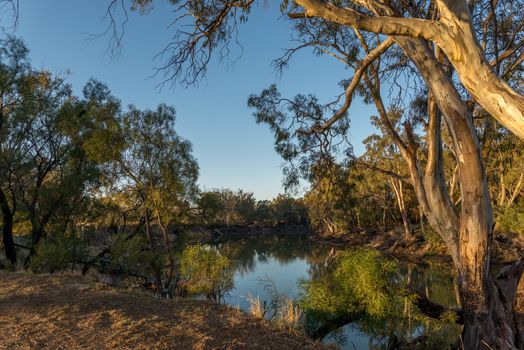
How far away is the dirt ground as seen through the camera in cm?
329

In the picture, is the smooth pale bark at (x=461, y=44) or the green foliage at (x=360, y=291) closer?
the smooth pale bark at (x=461, y=44)

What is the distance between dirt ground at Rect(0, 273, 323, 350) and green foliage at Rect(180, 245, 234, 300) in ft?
6.71

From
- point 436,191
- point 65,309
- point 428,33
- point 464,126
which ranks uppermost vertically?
point 428,33

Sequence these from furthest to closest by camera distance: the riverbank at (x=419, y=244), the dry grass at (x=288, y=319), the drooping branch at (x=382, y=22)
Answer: the riverbank at (x=419, y=244) → the dry grass at (x=288, y=319) → the drooping branch at (x=382, y=22)

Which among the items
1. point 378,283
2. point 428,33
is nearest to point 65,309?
point 378,283

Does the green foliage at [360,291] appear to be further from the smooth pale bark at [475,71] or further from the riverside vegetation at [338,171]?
the smooth pale bark at [475,71]

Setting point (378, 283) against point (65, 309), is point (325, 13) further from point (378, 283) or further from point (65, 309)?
point (65, 309)

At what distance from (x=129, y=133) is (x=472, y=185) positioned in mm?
9752

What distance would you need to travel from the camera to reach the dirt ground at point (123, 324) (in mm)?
3295

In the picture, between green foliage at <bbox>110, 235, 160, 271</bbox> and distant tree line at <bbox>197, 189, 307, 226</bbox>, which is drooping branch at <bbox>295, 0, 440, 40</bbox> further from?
distant tree line at <bbox>197, 189, 307, 226</bbox>

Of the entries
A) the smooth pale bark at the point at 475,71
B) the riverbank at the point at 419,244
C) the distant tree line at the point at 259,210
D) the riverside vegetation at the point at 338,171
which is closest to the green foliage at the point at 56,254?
the riverside vegetation at the point at 338,171

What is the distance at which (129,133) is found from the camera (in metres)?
11.1

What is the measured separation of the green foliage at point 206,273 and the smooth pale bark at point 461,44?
18.9ft

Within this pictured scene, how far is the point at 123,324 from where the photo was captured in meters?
3.77
